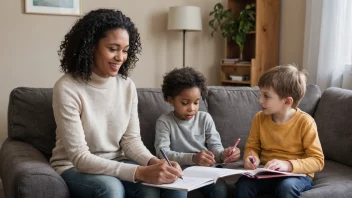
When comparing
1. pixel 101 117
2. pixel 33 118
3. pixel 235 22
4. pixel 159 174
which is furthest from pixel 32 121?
pixel 235 22

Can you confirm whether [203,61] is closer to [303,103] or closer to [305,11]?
[305,11]

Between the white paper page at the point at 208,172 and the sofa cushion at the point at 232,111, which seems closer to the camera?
the white paper page at the point at 208,172

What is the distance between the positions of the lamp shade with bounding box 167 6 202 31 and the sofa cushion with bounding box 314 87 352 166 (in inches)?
66.4

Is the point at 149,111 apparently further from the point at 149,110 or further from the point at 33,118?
the point at 33,118

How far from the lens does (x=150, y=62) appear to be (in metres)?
3.95

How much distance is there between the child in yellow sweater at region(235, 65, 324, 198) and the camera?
1.66 metres

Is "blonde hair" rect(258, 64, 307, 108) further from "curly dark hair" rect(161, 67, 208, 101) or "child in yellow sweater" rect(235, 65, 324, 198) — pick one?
"curly dark hair" rect(161, 67, 208, 101)

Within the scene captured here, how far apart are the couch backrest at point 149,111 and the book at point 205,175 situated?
0.57 metres

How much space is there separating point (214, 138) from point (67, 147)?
2.46ft

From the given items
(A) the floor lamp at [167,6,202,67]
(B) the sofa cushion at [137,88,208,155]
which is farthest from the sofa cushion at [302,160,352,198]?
(A) the floor lamp at [167,6,202,67]

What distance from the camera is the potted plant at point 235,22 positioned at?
367 cm

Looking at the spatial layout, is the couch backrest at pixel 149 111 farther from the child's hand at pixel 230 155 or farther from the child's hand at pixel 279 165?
the child's hand at pixel 279 165

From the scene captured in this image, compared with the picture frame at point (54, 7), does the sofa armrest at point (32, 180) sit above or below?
below

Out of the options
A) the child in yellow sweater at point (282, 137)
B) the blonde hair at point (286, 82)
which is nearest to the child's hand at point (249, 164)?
the child in yellow sweater at point (282, 137)
